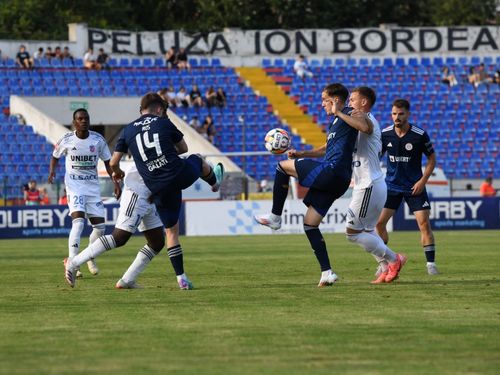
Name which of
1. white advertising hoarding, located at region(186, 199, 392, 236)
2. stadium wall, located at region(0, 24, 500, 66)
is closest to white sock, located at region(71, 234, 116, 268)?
white advertising hoarding, located at region(186, 199, 392, 236)

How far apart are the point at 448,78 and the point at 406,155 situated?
1463 inches

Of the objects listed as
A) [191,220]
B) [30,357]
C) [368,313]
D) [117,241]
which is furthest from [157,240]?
[191,220]

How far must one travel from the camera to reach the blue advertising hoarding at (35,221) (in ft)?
107

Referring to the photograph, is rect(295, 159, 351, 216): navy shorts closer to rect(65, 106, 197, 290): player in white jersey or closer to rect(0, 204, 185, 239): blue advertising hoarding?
rect(65, 106, 197, 290): player in white jersey

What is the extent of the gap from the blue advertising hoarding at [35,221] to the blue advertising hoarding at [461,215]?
823 centimetres

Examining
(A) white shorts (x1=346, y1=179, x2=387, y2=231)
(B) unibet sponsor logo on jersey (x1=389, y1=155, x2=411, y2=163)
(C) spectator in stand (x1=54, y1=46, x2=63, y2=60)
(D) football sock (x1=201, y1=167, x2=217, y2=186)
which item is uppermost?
(C) spectator in stand (x1=54, y1=46, x2=63, y2=60)

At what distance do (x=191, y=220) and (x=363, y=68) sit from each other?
21271mm

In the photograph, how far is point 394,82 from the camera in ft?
170

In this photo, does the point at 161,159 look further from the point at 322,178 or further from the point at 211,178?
the point at 322,178

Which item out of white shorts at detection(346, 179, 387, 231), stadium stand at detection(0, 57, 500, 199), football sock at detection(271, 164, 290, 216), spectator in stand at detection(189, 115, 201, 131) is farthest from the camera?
spectator in stand at detection(189, 115, 201, 131)

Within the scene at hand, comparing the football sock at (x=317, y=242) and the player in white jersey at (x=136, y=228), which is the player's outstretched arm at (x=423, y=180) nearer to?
the football sock at (x=317, y=242)

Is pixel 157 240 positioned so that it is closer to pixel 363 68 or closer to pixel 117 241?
pixel 117 241

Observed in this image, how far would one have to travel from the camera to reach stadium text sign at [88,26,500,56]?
2088 inches

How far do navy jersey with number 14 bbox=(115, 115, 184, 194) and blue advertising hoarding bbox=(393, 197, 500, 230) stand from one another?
2201 centimetres
